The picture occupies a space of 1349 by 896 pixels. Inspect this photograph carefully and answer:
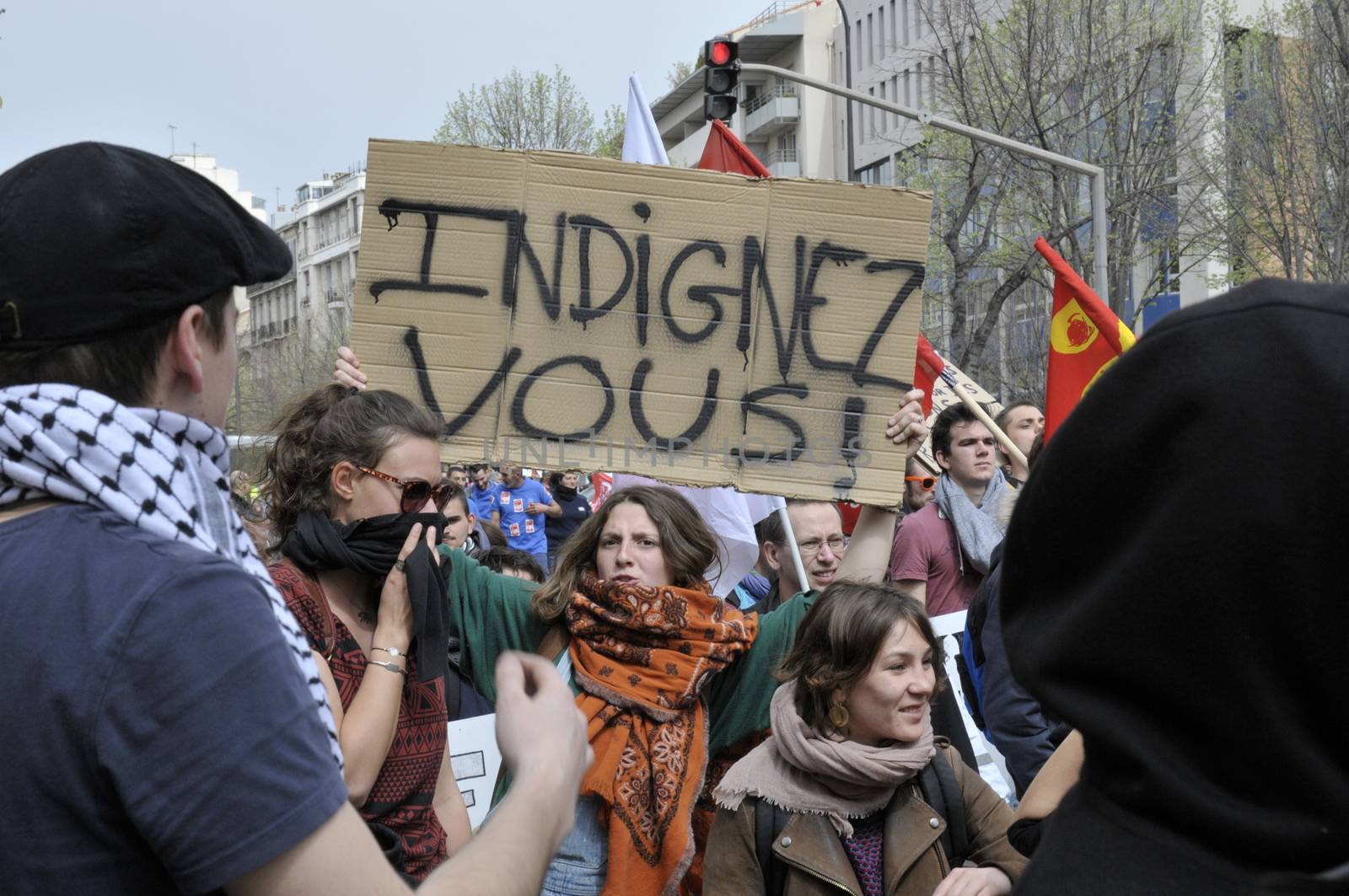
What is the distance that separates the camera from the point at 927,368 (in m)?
6.90

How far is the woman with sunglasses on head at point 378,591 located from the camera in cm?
303

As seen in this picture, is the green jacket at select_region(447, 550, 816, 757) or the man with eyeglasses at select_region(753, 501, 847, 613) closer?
the green jacket at select_region(447, 550, 816, 757)

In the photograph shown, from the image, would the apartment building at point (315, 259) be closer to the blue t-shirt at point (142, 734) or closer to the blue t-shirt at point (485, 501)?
the blue t-shirt at point (485, 501)

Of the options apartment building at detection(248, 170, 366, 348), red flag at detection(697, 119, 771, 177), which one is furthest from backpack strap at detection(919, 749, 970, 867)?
apartment building at detection(248, 170, 366, 348)

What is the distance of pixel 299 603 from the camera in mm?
3059

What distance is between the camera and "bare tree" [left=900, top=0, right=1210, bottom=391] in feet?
83.0

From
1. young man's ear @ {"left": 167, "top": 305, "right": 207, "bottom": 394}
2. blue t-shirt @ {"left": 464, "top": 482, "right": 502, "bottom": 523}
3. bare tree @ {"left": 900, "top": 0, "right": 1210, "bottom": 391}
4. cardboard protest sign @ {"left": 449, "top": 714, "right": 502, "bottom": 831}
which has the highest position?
bare tree @ {"left": 900, "top": 0, "right": 1210, "bottom": 391}

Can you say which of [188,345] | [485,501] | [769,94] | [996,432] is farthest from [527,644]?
[769,94]

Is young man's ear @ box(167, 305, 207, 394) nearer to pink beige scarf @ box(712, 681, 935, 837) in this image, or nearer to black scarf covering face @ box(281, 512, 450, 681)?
black scarf covering face @ box(281, 512, 450, 681)

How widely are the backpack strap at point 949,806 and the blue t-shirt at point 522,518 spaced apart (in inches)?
365

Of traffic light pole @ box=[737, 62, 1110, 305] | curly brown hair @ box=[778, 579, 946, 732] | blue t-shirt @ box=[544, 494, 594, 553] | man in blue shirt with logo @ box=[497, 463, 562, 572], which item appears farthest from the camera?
traffic light pole @ box=[737, 62, 1110, 305]

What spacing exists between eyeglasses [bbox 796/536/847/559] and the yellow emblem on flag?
1.68 metres

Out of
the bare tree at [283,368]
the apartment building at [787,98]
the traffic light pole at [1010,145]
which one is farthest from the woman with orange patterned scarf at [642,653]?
the apartment building at [787,98]

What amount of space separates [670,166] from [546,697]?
3.03 m
